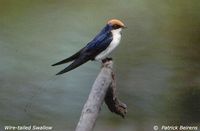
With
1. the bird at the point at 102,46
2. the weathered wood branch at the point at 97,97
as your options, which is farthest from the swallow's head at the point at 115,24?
the weathered wood branch at the point at 97,97

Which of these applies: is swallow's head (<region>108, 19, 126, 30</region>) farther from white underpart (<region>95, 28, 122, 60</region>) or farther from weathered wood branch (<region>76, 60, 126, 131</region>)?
weathered wood branch (<region>76, 60, 126, 131</region>)

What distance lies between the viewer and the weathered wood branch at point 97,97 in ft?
5.54

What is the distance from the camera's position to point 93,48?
1.84m

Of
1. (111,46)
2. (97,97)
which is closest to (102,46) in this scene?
(111,46)

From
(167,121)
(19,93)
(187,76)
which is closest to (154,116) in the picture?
(167,121)

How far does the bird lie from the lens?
183cm

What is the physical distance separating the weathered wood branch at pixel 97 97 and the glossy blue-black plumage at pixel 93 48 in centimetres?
7

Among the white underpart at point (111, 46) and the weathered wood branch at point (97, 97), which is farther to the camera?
the white underpart at point (111, 46)

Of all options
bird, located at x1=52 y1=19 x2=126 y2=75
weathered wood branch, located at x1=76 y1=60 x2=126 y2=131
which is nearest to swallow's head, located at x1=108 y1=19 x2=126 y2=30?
bird, located at x1=52 y1=19 x2=126 y2=75

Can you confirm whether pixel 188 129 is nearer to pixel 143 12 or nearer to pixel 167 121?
pixel 167 121

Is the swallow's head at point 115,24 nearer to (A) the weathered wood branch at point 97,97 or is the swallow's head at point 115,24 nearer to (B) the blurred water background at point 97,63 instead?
(B) the blurred water background at point 97,63

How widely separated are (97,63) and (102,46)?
0.20ft

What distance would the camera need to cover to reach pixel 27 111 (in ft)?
6.12

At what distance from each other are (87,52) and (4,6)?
0.31 m
